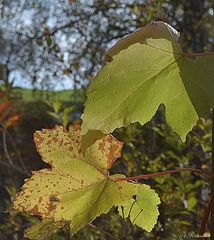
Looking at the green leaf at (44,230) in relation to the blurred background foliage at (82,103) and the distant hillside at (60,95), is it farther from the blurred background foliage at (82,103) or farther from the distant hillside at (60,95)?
the distant hillside at (60,95)

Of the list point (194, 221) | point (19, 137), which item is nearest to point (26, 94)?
point (19, 137)

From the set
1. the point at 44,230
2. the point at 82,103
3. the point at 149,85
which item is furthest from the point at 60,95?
the point at 149,85

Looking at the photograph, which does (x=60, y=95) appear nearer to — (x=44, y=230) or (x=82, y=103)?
(x=82, y=103)

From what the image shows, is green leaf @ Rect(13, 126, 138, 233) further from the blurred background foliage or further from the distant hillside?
the distant hillside

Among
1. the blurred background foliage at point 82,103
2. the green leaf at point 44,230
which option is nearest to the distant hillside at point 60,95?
the blurred background foliage at point 82,103

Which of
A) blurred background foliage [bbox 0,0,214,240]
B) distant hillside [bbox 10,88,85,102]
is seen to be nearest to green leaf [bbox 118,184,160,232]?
blurred background foliage [bbox 0,0,214,240]
